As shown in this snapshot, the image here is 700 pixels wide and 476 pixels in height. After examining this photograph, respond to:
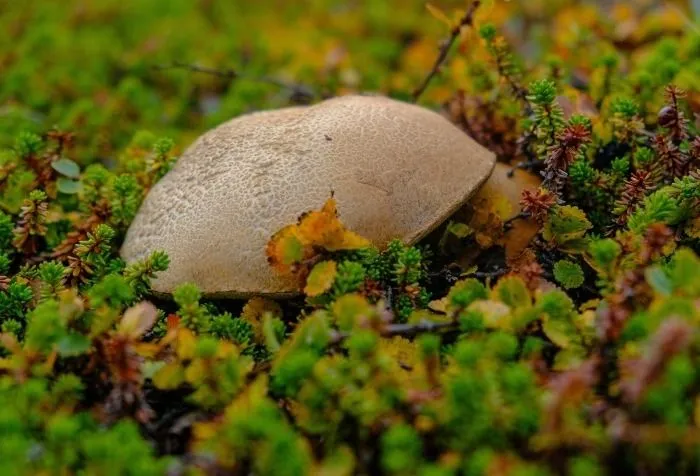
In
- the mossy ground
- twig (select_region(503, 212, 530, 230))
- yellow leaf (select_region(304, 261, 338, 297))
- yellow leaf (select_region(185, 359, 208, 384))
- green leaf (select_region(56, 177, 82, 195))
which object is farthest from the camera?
green leaf (select_region(56, 177, 82, 195))

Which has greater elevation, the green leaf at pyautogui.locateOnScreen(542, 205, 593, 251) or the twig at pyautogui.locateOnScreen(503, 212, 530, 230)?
the green leaf at pyautogui.locateOnScreen(542, 205, 593, 251)

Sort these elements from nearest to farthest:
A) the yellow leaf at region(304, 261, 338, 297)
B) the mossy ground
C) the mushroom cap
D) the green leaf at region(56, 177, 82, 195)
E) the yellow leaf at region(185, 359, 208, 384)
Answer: the mossy ground, the yellow leaf at region(185, 359, 208, 384), the yellow leaf at region(304, 261, 338, 297), the mushroom cap, the green leaf at region(56, 177, 82, 195)

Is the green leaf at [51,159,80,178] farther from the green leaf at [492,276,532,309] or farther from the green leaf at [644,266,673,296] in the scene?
the green leaf at [644,266,673,296]

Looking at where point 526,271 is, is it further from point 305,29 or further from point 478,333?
point 305,29

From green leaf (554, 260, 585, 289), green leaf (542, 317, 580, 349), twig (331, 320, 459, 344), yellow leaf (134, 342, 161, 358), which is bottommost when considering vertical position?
yellow leaf (134, 342, 161, 358)

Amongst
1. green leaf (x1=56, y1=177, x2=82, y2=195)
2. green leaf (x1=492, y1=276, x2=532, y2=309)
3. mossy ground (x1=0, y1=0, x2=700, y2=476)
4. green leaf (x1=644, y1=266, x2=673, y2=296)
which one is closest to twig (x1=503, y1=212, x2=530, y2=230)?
mossy ground (x1=0, y1=0, x2=700, y2=476)

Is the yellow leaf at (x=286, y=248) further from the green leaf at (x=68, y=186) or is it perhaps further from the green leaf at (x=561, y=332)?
the green leaf at (x=68, y=186)

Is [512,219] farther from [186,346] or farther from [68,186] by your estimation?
[68,186]
